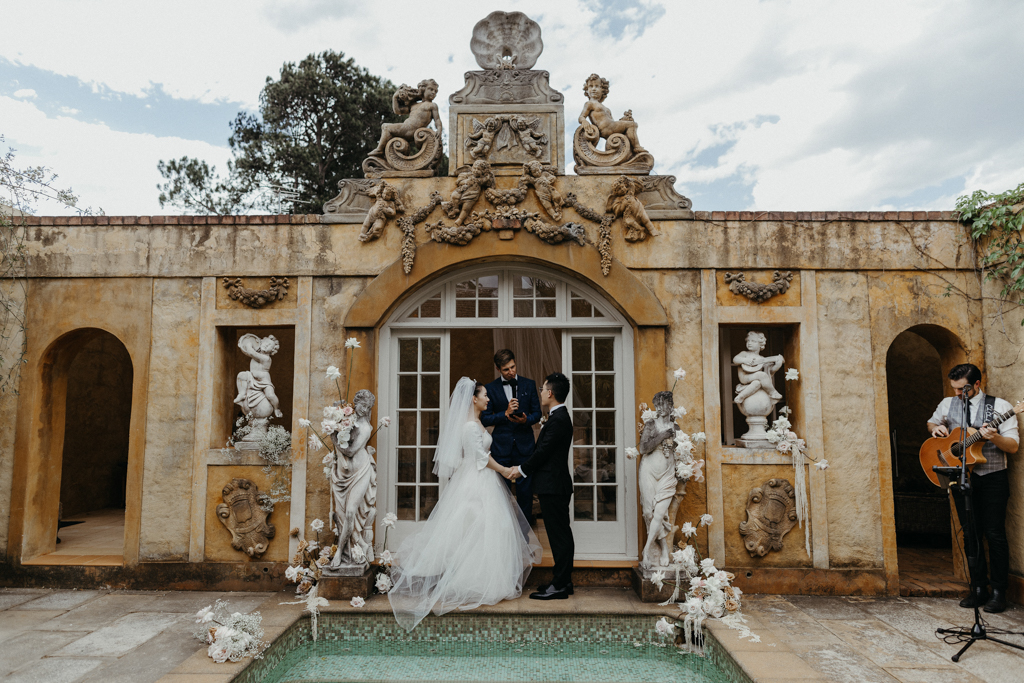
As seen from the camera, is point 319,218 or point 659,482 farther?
point 319,218

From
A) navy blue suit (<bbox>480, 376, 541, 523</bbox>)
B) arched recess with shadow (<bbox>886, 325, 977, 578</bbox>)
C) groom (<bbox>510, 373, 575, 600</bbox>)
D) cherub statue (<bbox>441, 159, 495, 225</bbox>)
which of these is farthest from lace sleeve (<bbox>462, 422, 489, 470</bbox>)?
arched recess with shadow (<bbox>886, 325, 977, 578</bbox>)

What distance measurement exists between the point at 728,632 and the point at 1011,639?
2.00m

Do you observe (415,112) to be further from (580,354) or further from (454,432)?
(454,432)

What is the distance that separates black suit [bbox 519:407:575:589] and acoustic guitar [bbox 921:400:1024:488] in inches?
115

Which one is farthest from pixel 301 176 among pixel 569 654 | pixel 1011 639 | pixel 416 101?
pixel 1011 639

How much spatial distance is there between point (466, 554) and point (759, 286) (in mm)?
3616

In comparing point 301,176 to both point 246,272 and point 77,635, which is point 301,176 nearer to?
point 246,272

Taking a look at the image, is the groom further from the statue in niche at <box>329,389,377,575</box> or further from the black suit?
the statue in niche at <box>329,389,377,575</box>

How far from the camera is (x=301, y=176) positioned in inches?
623

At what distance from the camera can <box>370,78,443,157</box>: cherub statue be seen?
5949 mm

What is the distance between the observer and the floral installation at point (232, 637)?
3809 mm

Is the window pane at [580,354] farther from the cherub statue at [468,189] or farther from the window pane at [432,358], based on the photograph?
the cherub statue at [468,189]

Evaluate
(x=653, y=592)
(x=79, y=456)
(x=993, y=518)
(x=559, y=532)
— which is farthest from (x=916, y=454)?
(x=79, y=456)

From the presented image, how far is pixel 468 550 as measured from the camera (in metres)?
4.90
